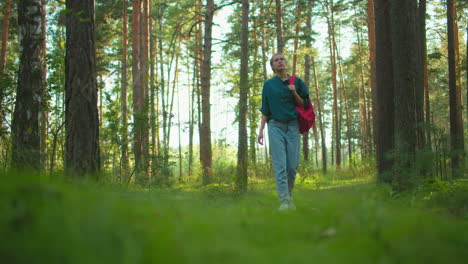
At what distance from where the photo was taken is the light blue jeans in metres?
5.52

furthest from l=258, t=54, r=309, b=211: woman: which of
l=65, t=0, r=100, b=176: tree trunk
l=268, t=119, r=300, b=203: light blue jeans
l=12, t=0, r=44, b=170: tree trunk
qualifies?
l=12, t=0, r=44, b=170: tree trunk

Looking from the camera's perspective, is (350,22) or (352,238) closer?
(352,238)

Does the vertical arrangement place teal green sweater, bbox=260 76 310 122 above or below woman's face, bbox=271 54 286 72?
below

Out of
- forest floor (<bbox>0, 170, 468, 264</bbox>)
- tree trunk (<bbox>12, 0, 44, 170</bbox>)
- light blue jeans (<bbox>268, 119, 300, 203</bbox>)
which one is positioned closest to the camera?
forest floor (<bbox>0, 170, 468, 264</bbox>)

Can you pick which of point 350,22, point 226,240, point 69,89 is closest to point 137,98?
point 69,89

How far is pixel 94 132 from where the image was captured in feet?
18.7

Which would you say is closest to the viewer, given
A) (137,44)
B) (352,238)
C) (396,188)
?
(352,238)

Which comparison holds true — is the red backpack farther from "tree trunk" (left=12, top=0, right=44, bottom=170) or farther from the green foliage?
"tree trunk" (left=12, top=0, right=44, bottom=170)

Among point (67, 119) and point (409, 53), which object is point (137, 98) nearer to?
point (67, 119)

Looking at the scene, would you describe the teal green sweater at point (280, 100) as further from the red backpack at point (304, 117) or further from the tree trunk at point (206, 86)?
the tree trunk at point (206, 86)

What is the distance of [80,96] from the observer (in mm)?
5613

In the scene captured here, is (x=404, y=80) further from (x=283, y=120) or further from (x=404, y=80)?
(x=283, y=120)

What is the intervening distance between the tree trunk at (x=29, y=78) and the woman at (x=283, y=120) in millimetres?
4516

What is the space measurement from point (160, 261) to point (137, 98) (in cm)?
1667
